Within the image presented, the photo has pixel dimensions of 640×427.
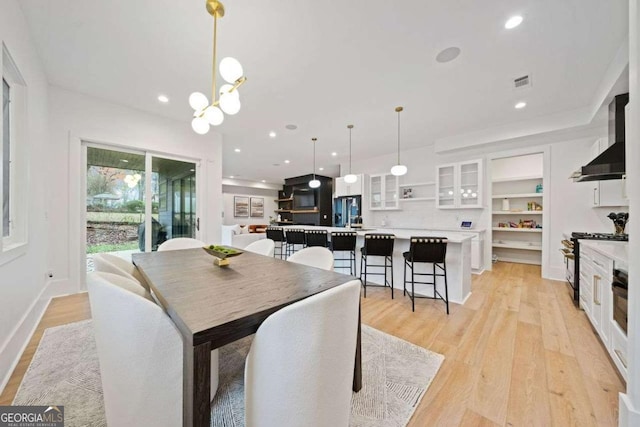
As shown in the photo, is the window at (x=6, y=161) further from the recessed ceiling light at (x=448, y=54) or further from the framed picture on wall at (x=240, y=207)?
the framed picture on wall at (x=240, y=207)

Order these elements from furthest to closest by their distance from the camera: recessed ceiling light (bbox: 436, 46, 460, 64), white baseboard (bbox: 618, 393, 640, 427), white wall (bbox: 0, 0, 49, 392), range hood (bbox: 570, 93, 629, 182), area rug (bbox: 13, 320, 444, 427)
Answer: range hood (bbox: 570, 93, 629, 182) < recessed ceiling light (bbox: 436, 46, 460, 64) < white wall (bbox: 0, 0, 49, 392) < area rug (bbox: 13, 320, 444, 427) < white baseboard (bbox: 618, 393, 640, 427)

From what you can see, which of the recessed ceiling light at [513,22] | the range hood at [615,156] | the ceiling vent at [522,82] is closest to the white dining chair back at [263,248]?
the recessed ceiling light at [513,22]

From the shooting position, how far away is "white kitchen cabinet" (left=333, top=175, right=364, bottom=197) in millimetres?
6402

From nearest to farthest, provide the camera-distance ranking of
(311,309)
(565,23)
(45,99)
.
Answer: (311,309) → (565,23) → (45,99)

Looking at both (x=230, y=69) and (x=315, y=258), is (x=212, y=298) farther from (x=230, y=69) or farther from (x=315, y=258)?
(x=230, y=69)

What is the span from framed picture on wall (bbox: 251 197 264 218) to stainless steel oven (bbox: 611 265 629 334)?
10195 mm

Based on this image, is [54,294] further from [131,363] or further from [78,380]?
[131,363]

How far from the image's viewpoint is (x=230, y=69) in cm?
157

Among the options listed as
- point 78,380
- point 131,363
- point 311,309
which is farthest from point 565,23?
point 78,380

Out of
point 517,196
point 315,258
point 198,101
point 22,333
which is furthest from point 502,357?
point 517,196

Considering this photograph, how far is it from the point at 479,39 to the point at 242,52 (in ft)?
7.51

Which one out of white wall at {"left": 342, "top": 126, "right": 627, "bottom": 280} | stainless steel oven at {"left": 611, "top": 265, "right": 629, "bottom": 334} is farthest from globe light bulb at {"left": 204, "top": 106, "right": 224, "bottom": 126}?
white wall at {"left": 342, "top": 126, "right": 627, "bottom": 280}

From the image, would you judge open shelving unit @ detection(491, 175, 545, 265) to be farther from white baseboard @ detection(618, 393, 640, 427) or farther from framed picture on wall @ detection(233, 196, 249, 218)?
framed picture on wall @ detection(233, 196, 249, 218)

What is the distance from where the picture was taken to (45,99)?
2.83 m
